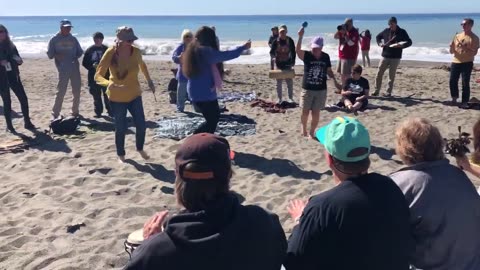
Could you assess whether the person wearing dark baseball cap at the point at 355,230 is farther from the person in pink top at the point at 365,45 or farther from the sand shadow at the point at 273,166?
the person in pink top at the point at 365,45

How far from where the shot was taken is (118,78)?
6.43m

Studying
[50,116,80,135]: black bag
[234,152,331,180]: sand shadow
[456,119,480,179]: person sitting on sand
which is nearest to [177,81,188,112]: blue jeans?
[50,116,80,135]: black bag

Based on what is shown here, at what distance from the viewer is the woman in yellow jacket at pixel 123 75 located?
6.30 meters

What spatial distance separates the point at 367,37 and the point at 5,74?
1435 cm

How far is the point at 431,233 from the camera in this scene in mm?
2865

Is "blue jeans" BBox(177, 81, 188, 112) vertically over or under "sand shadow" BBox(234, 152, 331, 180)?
over

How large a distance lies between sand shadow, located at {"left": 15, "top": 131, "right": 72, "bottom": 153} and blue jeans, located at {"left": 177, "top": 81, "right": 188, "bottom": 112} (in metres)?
2.49

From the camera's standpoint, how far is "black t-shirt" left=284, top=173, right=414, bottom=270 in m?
2.43

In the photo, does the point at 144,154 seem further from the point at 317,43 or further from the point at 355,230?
the point at 355,230

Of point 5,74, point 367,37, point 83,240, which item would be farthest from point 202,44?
point 367,37

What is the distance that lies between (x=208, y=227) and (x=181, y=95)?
806 centimetres

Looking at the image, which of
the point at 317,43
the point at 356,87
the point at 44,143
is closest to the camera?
the point at 317,43

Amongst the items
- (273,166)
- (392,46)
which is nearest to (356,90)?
(392,46)

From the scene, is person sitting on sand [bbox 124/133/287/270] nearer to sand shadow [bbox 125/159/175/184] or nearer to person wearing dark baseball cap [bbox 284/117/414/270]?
person wearing dark baseball cap [bbox 284/117/414/270]
